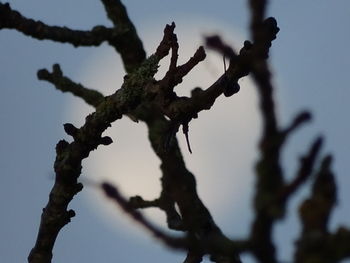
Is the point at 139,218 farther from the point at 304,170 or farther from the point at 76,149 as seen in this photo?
the point at 76,149

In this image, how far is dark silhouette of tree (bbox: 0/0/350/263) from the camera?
6.31 ft

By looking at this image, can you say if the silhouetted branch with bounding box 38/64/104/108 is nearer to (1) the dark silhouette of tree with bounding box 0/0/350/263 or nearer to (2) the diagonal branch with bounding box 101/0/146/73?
(1) the dark silhouette of tree with bounding box 0/0/350/263

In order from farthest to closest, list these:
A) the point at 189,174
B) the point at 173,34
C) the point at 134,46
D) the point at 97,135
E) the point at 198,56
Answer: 1. the point at 134,46
2. the point at 189,174
3. the point at 97,135
4. the point at 173,34
5. the point at 198,56

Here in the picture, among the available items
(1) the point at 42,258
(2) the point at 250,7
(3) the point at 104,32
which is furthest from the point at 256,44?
(3) the point at 104,32

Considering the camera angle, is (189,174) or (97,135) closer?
(97,135)

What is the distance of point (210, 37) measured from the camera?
1923mm

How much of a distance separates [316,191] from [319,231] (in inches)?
5.3

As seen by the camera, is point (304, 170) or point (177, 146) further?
point (177, 146)

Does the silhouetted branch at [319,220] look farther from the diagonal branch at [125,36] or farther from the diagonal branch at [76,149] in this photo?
the diagonal branch at [125,36]

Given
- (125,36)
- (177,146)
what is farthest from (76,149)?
(125,36)

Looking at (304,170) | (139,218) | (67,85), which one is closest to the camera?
(304,170)

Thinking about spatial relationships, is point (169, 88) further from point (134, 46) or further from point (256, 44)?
point (134, 46)

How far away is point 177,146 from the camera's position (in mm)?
9273

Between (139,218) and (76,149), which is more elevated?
(76,149)
